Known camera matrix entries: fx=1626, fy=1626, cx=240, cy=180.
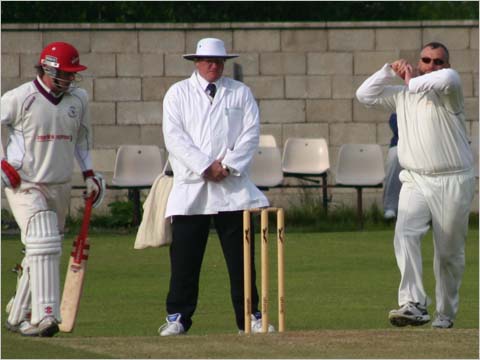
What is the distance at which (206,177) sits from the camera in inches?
420

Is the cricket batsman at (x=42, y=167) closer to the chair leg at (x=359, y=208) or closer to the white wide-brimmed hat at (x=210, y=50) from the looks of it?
the white wide-brimmed hat at (x=210, y=50)

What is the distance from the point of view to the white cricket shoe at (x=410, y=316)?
416 inches

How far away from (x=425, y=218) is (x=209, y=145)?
1512 millimetres

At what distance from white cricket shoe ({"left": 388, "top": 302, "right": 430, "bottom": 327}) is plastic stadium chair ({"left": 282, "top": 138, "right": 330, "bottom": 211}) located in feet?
31.3

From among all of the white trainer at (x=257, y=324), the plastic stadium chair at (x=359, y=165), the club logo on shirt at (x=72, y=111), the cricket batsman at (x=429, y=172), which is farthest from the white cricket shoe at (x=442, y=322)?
the plastic stadium chair at (x=359, y=165)

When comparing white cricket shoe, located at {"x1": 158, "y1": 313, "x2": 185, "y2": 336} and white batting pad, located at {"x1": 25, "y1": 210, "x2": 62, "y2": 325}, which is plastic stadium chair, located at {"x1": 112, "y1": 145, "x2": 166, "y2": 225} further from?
white batting pad, located at {"x1": 25, "y1": 210, "x2": 62, "y2": 325}

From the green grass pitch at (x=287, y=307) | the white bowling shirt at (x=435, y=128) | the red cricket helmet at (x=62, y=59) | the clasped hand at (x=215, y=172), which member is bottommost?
the green grass pitch at (x=287, y=307)

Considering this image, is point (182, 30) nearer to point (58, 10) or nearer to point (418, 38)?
point (418, 38)

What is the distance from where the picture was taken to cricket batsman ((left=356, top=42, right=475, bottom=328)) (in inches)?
418

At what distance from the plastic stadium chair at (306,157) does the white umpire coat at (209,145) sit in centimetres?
929

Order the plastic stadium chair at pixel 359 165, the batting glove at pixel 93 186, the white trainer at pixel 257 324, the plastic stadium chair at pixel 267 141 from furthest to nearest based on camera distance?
the plastic stadium chair at pixel 267 141 → the plastic stadium chair at pixel 359 165 → the batting glove at pixel 93 186 → the white trainer at pixel 257 324

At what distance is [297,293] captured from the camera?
44.8 ft

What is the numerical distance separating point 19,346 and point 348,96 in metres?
11.9

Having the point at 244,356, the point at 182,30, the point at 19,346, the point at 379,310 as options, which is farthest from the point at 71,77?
the point at 182,30
